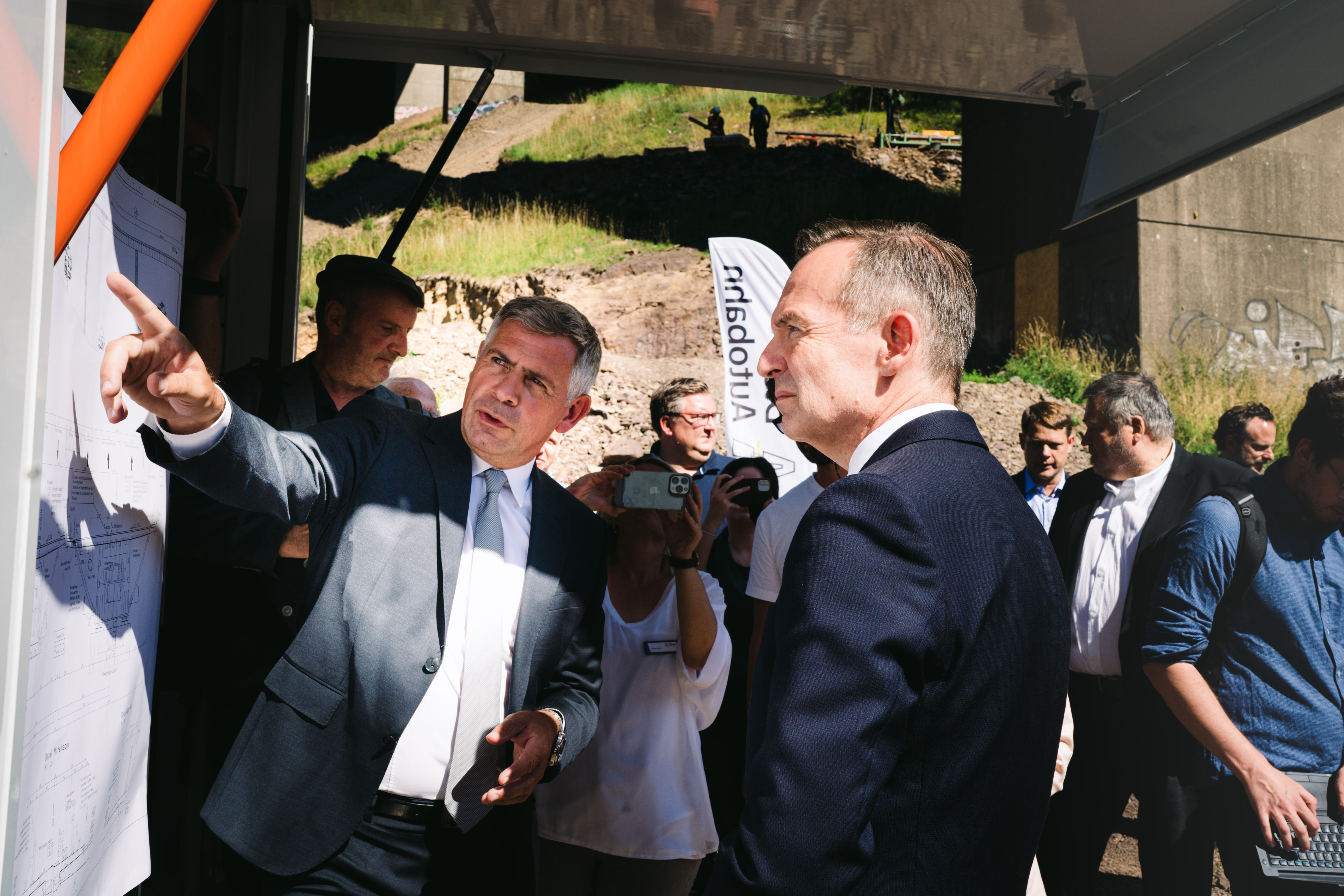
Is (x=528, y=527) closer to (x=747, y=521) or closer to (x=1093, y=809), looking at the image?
(x=747, y=521)

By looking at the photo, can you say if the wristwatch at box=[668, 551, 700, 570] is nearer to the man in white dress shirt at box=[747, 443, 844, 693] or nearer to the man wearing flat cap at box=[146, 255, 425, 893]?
the man in white dress shirt at box=[747, 443, 844, 693]

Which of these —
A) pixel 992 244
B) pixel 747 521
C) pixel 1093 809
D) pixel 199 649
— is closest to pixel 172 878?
pixel 199 649

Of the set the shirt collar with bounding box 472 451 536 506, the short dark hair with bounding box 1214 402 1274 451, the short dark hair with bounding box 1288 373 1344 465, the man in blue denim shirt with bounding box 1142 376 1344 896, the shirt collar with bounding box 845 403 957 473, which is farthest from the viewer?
the short dark hair with bounding box 1214 402 1274 451

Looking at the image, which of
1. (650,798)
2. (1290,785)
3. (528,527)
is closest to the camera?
(528,527)

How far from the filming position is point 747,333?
24.8 feet

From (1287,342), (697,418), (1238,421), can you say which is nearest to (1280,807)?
(1238,421)

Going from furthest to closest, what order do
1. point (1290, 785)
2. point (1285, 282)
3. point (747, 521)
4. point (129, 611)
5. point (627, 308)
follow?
point (627, 308) < point (1285, 282) < point (747, 521) < point (1290, 785) < point (129, 611)

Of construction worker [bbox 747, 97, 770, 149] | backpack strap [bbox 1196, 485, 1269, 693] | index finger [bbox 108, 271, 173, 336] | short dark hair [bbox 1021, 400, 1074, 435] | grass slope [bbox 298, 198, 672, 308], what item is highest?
construction worker [bbox 747, 97, 770, 149]

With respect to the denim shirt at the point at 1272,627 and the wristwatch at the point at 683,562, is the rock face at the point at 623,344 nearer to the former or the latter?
the denim shirt at the point at 1272,627

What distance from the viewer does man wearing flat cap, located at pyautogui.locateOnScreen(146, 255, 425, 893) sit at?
82.8 inches

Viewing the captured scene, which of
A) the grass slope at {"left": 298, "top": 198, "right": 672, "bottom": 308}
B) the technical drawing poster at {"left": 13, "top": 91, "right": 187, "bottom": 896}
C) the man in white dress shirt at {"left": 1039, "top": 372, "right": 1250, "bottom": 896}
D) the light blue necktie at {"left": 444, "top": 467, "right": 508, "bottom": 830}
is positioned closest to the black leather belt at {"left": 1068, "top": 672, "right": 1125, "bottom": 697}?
the man in white dress shirt at {"left": 1039, "top": 372, "right": 1250, "bottom": 896}

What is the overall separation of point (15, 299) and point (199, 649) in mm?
1751

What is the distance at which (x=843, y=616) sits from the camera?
108 centimetres

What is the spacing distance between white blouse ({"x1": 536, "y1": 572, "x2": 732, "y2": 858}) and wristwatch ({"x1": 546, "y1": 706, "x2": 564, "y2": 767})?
631 millimetres
